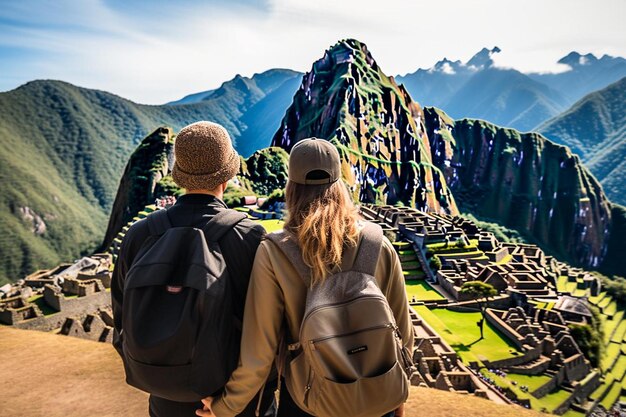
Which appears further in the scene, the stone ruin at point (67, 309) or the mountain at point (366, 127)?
the mountain at point (366, 127)

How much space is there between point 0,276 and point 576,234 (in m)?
148

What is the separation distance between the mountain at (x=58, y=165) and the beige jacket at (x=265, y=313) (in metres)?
86.4

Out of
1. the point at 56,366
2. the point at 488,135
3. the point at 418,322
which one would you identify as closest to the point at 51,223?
the point at 418,322

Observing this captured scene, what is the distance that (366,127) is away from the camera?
103 meters

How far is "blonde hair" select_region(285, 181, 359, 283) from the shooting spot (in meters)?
2.49

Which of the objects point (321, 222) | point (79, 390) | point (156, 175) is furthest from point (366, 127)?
point (321, 222)

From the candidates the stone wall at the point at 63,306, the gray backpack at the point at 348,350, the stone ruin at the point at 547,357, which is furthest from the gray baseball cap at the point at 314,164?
the stone ruin at the point at 547,357

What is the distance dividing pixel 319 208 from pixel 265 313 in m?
0.71

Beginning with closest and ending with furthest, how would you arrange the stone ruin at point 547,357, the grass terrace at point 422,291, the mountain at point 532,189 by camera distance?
the stone ruin at point 547,357, the grass terrace at point 422,291, the mountain at point 532,189

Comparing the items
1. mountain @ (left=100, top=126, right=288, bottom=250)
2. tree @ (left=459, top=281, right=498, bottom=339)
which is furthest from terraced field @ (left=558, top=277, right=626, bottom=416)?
mountain @ (left=100, top=126, right=288, bottom=250)

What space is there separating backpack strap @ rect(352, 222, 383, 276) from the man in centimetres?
70

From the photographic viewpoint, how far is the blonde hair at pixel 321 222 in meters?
2.49

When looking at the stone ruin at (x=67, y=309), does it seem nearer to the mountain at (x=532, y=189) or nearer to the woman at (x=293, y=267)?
the woman at (x=293, y=267)

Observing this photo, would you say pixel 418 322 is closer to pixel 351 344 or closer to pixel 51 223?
pixel 351 344
